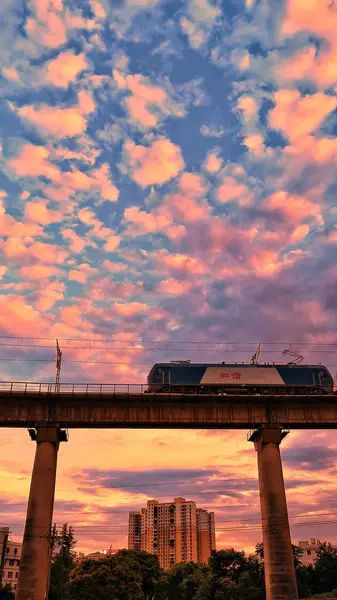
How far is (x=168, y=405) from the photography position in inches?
1656

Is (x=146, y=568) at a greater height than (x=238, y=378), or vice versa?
(x=238, y=378)

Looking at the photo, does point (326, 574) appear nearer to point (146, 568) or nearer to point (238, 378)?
point (146, 568)

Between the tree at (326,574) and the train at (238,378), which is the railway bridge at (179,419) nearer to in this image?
the train at (238,378)

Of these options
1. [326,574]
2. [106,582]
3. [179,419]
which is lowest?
[106,582]

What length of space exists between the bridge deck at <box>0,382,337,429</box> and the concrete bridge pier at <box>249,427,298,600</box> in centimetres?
181

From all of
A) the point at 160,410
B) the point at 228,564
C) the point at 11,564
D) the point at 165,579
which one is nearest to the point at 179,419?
the point at 160,410

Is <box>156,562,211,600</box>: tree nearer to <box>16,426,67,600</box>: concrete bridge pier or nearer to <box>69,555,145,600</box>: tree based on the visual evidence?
<box>69,555,145,600</box>: tree

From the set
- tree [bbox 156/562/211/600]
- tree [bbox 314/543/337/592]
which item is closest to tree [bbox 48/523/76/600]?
tree [bbox 156/562/211/600]

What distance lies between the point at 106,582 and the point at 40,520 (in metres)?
44.6

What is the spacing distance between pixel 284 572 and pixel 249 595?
42356 millimetres

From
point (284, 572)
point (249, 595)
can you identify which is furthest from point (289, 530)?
point (249, 595)

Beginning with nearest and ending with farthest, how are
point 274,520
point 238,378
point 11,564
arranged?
point 274,520
point 238,378
point 11,564

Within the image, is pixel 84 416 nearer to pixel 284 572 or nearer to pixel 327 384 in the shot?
pixel 284 572

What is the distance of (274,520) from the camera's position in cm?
3772
